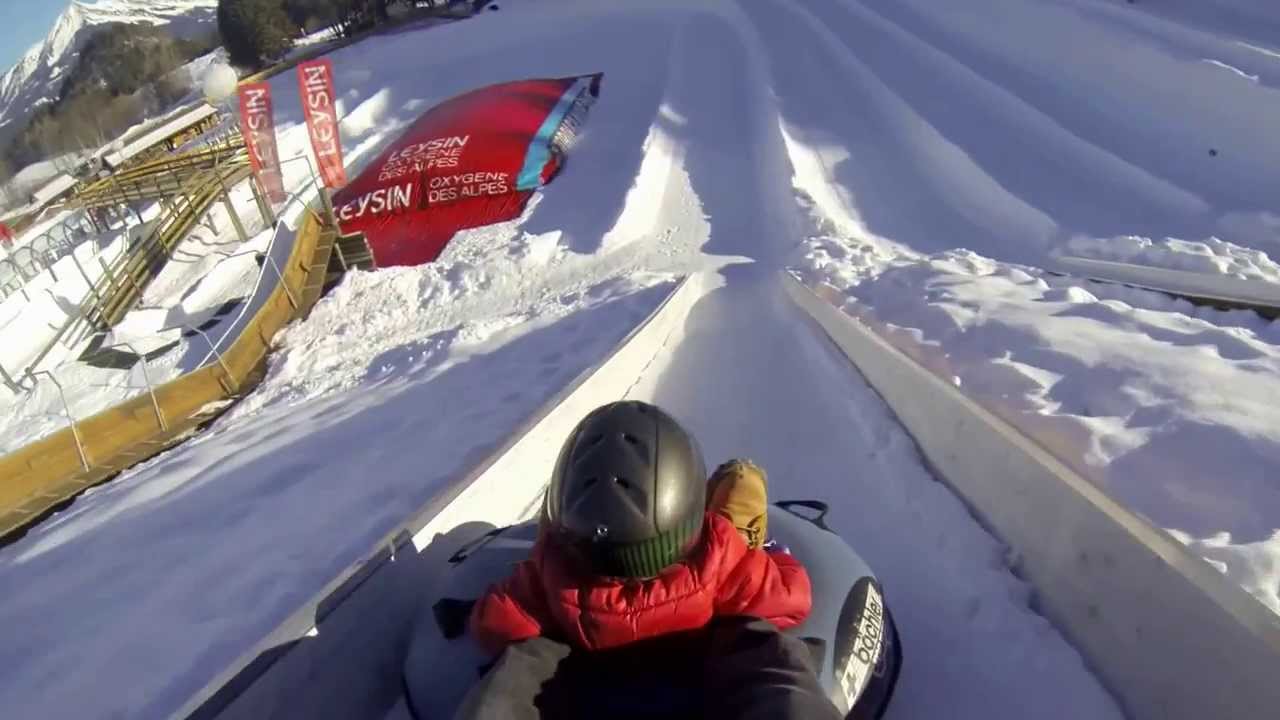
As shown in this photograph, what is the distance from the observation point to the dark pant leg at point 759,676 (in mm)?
2119

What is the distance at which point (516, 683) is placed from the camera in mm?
2311

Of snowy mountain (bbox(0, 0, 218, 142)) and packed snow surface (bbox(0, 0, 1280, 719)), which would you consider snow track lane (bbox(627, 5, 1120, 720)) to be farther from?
snowy mountain (bbox(0, 0, 218, 142))

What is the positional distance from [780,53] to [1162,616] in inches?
567

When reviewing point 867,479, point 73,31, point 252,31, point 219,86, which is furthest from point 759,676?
point 73,31

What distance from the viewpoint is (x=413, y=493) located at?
4.69 meters

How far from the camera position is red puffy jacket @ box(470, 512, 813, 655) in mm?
2355

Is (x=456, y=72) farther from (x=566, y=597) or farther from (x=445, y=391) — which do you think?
(x=566, y=597)

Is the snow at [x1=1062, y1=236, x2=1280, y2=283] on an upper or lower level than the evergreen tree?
lower

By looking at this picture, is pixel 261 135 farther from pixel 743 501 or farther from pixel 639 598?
pixel 639 598

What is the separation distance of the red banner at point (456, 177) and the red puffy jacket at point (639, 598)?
9.83 meters

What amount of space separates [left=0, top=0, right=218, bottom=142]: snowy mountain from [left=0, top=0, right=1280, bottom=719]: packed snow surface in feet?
233

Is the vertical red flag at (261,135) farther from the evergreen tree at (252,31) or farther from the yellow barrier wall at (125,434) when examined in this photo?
the evergreen tree at (252,31)

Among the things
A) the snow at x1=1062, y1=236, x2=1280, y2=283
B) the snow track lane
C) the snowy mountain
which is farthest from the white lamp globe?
the snowy mountain

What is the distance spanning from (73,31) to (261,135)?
89961mm
